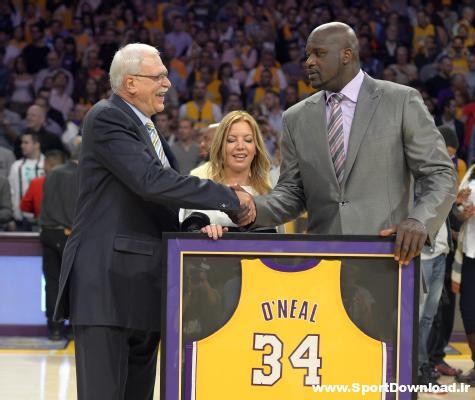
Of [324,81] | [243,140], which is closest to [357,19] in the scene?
[243,140]

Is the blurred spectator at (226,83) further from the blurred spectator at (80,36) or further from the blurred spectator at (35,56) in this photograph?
the blurred spectator at (35,56)

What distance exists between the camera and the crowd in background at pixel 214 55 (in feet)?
41.0

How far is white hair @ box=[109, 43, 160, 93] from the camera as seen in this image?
13.6ft

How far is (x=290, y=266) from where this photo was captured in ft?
12.1

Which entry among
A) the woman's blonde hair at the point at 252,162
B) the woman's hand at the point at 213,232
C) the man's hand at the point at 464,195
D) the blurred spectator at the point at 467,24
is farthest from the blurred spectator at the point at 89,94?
the woman's hand at the point at 213,232

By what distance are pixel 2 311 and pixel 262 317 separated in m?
5.95

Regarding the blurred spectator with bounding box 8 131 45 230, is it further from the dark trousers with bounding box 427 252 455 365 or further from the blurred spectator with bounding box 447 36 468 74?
the blurred spectator with bounding box 447 36 468 74

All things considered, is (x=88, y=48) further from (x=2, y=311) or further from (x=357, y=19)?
(x=2, y=311)

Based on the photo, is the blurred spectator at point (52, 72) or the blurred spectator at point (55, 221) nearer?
the blurred spectator at point (55, 221)

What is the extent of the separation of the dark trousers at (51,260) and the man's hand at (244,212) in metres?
5.06

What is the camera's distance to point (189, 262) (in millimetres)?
3707

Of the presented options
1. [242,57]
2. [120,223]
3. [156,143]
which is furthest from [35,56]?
[120,223]

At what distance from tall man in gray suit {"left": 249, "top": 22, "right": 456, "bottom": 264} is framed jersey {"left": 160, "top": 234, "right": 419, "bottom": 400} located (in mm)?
320

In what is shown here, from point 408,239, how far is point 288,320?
52cm
